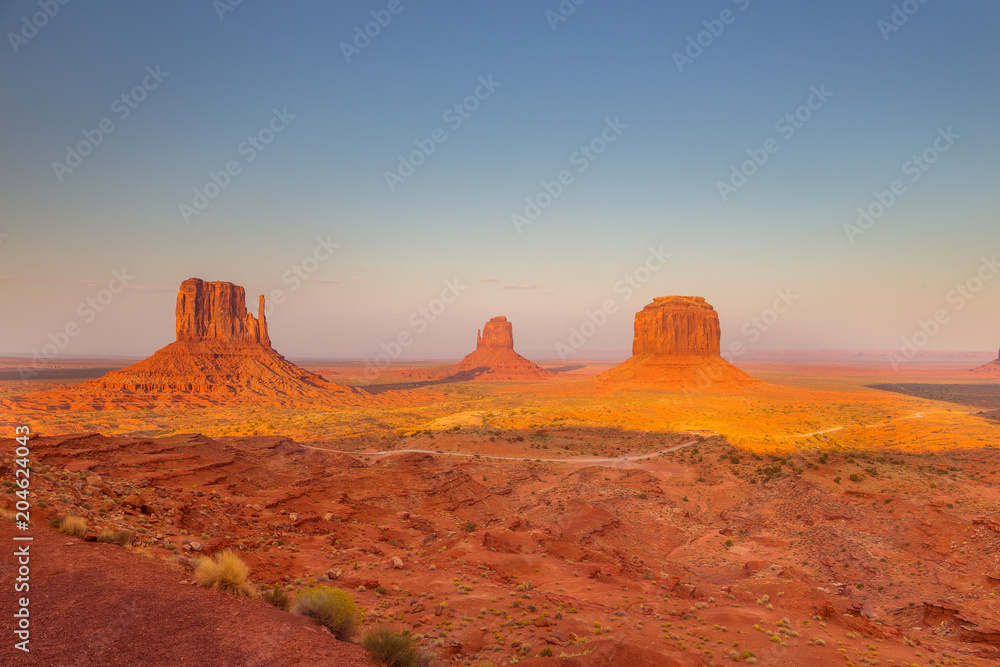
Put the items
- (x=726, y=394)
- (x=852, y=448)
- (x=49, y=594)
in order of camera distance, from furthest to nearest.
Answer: (x=726, y=394) < (x=852, y=448) < (x=49, y=594)

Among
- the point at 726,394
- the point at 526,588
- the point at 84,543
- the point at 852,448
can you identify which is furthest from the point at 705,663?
the point at 726,394

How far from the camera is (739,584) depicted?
19500 millimetres

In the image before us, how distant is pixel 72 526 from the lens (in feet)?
39.7

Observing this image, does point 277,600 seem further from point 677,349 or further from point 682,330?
point 682,330

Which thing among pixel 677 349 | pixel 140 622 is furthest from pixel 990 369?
pixel 140 622

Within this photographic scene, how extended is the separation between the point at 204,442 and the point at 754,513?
36.2 m

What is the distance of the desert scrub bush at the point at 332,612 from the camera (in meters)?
10.1

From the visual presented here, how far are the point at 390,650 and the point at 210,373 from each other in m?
93.8

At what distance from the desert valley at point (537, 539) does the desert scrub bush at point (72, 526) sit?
7 centimetres

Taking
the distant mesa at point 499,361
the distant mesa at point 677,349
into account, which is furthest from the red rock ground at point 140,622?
the distant mesa at point 499,361

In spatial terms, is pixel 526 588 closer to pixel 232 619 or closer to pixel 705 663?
pixel 705 663

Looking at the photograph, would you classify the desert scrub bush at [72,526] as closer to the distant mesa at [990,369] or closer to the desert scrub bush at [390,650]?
the desert scrub bush at [390,650]

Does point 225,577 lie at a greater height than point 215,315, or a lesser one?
lesser

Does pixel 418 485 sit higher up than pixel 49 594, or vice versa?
pixel 49 594
